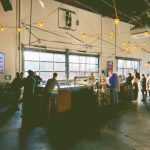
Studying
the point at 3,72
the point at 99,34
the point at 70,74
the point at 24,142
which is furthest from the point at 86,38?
the point at 24,142

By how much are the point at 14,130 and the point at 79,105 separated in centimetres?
341

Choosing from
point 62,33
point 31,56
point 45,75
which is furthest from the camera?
point 62,33

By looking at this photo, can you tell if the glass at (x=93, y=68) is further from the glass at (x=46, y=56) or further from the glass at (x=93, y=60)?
the glass at (x=46, y=56)

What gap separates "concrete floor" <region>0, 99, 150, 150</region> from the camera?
15.6ft

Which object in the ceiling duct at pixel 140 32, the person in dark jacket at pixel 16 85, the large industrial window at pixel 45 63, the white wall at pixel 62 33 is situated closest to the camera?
the person in dark jacket at pixel 16 85

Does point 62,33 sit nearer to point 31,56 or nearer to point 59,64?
point 59,64

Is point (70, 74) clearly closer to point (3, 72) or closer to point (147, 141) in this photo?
point (3, 72)

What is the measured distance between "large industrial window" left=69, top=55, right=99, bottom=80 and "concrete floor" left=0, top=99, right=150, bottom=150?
626 cm

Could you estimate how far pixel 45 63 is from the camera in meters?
11.7

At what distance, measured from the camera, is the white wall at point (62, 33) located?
1002 centimetres

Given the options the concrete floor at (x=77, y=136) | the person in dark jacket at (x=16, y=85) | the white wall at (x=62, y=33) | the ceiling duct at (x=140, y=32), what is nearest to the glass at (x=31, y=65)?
the white wall at (x=62, y=33)

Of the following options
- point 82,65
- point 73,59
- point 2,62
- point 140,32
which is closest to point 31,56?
point 2,62

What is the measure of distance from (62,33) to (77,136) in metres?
7.74

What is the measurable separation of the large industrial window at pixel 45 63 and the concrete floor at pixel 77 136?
4.37 m
